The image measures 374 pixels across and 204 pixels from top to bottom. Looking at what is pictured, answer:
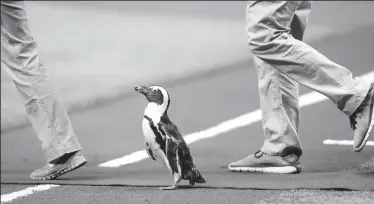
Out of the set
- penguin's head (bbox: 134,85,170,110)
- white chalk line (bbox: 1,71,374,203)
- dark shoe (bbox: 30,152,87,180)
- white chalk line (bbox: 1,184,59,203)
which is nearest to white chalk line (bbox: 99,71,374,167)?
white chalk line (bbox: 1,71,374,203)

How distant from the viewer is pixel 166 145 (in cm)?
540

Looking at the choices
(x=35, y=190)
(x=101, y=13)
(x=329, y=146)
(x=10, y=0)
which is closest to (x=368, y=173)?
(x=329, y=146)

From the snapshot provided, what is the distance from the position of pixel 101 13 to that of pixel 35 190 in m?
9.25

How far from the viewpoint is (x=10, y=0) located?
6496mm

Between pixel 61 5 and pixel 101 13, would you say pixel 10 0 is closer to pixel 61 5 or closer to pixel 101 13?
pixel 101 13

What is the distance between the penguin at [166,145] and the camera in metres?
5.40

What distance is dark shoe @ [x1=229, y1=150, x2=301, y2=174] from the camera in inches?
→ 245

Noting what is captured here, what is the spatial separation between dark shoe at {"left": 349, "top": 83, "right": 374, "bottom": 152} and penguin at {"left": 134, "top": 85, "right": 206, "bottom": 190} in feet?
3.44

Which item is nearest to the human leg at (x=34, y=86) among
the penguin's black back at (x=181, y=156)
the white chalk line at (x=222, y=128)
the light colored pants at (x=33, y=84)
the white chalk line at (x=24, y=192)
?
the light colored pants at (x=33, y=84)

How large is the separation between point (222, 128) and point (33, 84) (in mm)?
2241

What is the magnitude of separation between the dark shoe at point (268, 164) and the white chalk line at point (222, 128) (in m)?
1.10

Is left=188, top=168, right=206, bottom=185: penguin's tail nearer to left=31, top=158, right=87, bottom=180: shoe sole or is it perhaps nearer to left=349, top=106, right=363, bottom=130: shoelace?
left=349, top=106, right=363, bottom=130: shoelace

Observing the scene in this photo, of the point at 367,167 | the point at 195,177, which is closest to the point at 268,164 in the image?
the point at 367,167

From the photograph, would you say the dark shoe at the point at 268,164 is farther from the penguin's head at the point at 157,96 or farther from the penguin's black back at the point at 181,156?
the penguin's head at the point at 157,96
